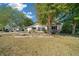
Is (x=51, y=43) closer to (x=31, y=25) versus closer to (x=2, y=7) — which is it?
(x=31, y=25)

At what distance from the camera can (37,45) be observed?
285 centimetres

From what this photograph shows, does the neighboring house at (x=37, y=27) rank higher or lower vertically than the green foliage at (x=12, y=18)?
lower

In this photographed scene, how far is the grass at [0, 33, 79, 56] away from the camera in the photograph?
281 cm

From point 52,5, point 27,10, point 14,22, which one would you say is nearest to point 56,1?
point 52,5

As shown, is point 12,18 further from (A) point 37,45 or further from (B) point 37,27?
(A) point 37,45

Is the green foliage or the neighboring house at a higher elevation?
the green foliage

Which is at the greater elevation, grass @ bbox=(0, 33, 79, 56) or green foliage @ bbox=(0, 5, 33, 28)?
green foliage @ bbox=(0, 5, 33, 28)

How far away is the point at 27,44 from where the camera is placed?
2.85 meters

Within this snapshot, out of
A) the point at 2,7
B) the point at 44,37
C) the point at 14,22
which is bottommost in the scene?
the point at 44,37

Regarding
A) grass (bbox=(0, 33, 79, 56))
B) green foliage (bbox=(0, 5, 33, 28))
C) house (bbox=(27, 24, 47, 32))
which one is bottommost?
grass (bbox=(0, 33, 79, 56))

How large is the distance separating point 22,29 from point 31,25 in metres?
0.12

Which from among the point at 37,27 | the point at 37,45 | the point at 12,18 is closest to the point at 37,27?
the point at 37,27

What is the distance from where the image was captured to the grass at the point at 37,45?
9.23 ft

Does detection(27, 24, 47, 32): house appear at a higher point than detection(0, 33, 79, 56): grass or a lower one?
higher
